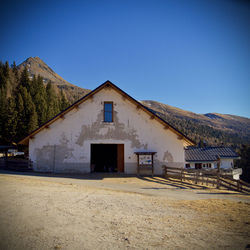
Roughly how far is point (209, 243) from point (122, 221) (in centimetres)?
257

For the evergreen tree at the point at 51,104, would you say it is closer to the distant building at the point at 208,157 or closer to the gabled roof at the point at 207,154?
the gabled roof at the point at 207,154

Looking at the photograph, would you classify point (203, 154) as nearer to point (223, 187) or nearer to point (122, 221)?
point (223, 187)

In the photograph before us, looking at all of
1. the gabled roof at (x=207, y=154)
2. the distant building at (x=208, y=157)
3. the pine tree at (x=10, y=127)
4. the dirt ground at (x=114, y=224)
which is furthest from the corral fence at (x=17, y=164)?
the gabled roof at (x=207, y=154)

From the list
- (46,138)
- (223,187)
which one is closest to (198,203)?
(223,187)

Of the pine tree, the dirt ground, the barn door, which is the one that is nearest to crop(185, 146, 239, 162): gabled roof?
the barn door

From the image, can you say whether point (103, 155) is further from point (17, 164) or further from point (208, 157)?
point (208, 157)

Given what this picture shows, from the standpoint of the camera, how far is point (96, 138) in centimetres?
1784

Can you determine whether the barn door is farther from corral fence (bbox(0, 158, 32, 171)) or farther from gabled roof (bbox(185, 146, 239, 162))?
gabled roof (bbox(185, 146, 239, 162))

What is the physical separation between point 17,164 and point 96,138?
8849 mm

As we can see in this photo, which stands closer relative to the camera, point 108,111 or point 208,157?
point 108,111

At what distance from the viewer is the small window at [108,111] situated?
18.2m

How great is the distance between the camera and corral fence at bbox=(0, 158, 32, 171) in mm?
17859

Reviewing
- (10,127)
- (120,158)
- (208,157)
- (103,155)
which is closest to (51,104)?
(10,127)

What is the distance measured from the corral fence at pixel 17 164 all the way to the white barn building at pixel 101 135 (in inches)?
30.5
